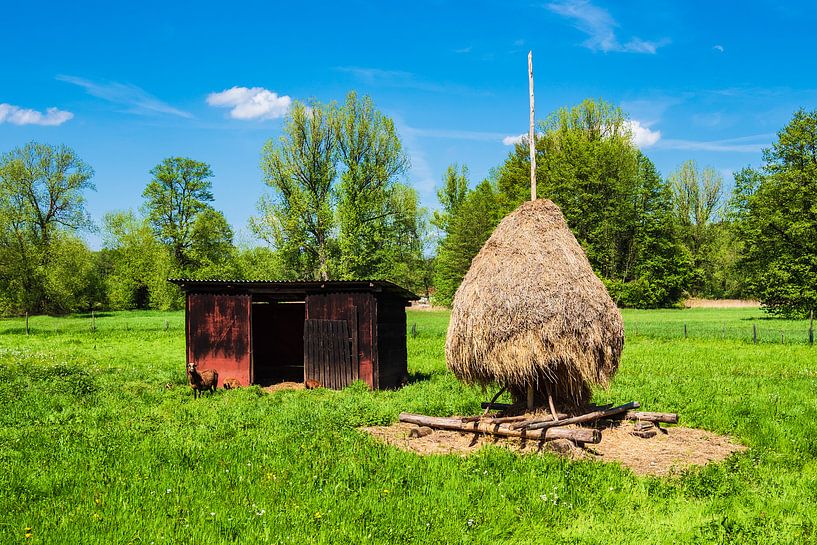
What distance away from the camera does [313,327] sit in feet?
60.2

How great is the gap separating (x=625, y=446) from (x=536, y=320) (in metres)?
2.82

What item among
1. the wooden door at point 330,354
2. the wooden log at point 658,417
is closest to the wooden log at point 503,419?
the wooden log at point 658,417

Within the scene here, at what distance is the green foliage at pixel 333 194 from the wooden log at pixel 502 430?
35.5 metres

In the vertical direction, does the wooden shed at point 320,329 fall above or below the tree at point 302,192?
below

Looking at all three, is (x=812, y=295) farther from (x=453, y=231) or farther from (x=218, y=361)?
(x=218, y=361)

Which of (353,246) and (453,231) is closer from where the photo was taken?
(353,246)

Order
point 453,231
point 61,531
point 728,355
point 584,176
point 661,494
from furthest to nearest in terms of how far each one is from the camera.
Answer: point 453,231 → point 584,176 → point 728,355 → point 661,494 → point 61,531

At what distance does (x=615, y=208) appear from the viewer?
53188 millimetres

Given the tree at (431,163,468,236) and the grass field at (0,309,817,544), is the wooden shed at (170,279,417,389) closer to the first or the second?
the grass field at (0,309,817,544)

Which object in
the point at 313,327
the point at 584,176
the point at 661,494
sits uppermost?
the point at 584,176

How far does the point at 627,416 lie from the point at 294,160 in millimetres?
40436

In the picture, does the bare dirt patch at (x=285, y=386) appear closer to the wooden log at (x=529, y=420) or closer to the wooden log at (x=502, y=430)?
the wooden log at (x=502, y=430)

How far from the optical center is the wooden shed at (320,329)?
1784cm

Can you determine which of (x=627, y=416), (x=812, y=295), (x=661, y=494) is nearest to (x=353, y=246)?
(x=812, y=295)
